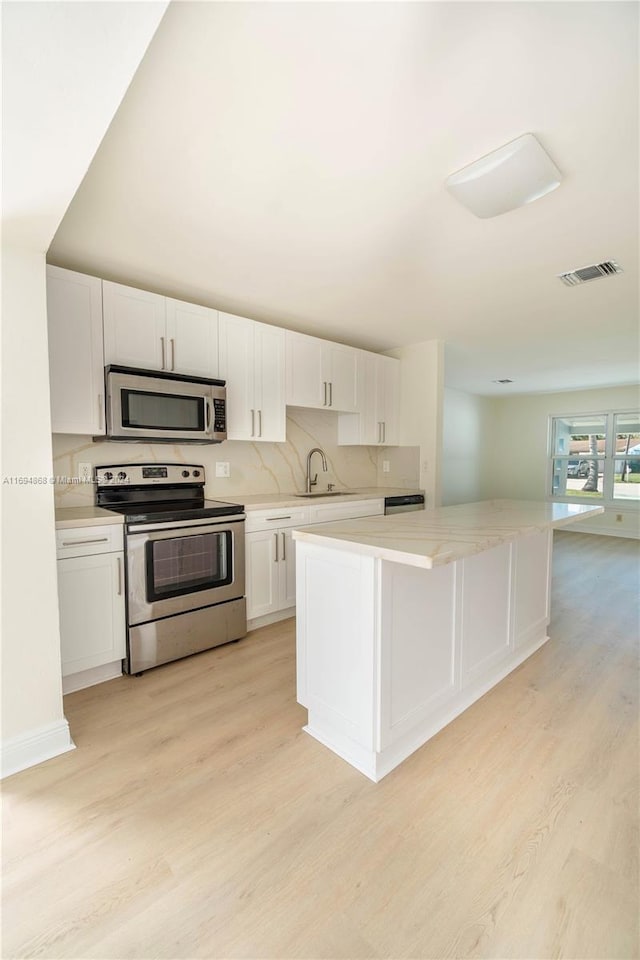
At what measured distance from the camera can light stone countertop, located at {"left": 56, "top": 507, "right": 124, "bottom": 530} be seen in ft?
7.07

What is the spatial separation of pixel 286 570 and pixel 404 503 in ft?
4.71

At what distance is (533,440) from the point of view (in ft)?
25.7

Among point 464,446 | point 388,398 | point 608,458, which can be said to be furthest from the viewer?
point 464,446

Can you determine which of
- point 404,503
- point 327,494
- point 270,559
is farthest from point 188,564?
point 404,503

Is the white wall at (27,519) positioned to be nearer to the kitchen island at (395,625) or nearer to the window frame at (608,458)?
the kitchen island at (395,625)

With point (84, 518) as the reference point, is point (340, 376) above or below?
above

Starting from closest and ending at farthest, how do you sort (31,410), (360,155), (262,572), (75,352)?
(360,155)
(31,410)
(75,352)
(262,572)

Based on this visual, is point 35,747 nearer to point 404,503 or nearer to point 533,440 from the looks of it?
point 404,503

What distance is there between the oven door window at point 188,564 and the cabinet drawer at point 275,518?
0.22 metres

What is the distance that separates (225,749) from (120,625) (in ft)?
3.22

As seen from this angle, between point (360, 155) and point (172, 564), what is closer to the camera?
point (360, 155)

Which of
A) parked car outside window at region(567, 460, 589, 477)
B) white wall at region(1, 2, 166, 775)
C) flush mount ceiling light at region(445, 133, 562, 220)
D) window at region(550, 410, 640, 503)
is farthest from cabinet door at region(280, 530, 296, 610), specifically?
parked car outside window at region(567, 460, 589, 477)

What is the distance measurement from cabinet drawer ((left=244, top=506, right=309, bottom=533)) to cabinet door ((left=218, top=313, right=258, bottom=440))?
2.03 feet

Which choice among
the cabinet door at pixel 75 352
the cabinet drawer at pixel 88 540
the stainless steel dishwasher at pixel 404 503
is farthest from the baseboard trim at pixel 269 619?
the cabinet door at pixel 75 352
